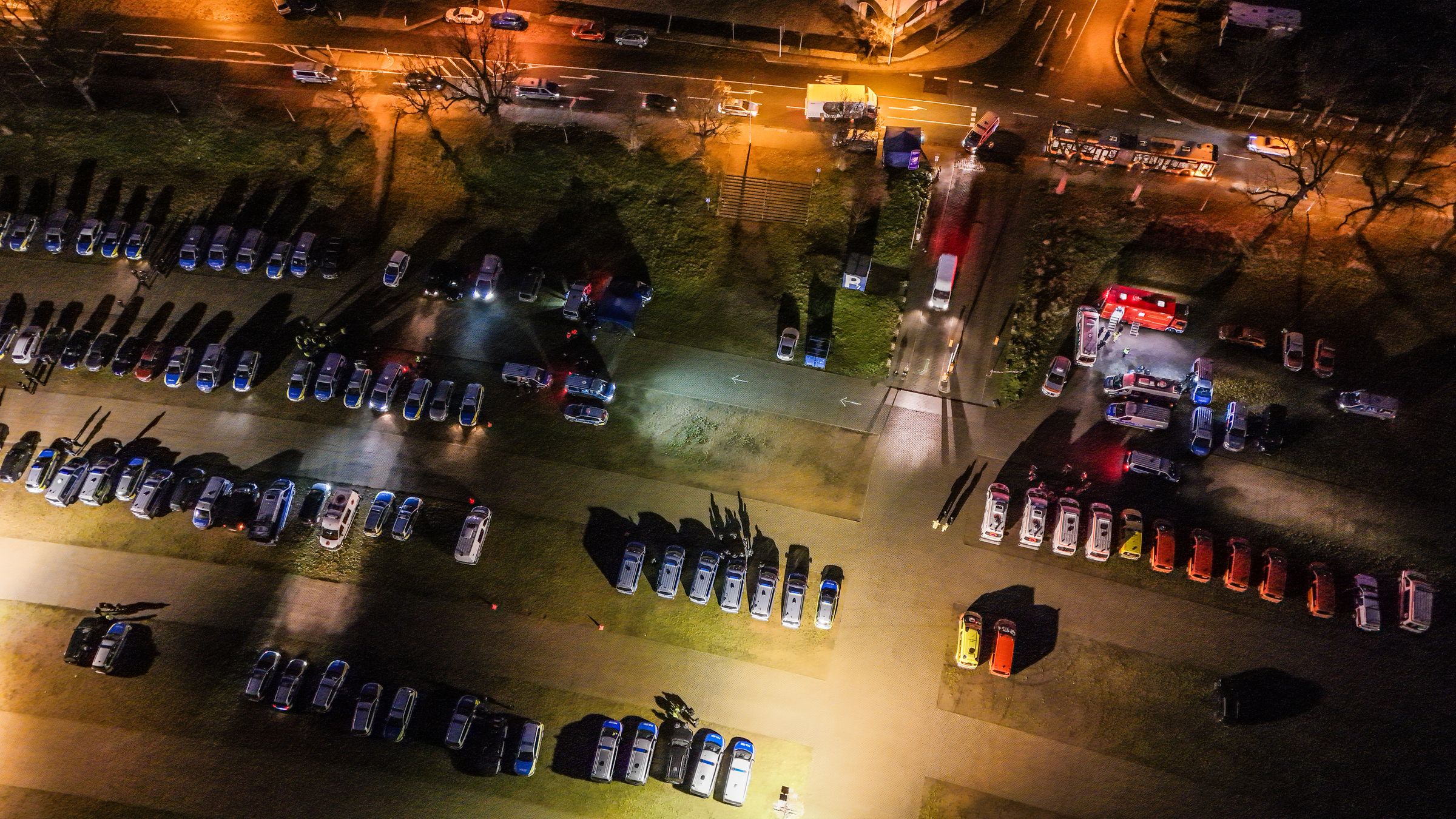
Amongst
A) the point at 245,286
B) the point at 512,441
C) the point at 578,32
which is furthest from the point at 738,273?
the point at 245,286

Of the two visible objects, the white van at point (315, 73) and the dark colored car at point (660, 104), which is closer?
the dark colored car at point (660, 104)

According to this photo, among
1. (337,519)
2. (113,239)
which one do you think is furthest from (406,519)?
(113,239)

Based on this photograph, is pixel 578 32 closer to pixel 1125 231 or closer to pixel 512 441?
pixel 512 441

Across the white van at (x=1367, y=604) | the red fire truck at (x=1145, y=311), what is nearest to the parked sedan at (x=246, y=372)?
the red fire truck at (x=1145, y=311)

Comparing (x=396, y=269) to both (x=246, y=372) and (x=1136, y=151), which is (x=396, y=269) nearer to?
(x=246, y=372)

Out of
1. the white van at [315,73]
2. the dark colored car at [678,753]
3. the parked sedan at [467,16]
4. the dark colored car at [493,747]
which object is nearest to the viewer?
the dark colored car at [678,753]

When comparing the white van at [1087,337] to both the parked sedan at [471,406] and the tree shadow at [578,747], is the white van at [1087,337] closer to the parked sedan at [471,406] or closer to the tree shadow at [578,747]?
the tree shadow at [578,747]
